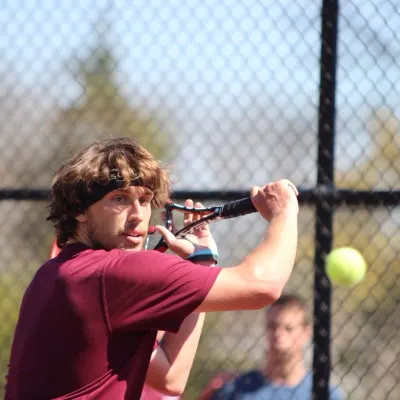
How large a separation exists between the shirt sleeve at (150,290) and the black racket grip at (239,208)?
355 mm

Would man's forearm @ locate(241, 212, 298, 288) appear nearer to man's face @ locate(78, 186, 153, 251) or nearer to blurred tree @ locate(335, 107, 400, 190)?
man's face @ locate(78, 186, 153, 251)

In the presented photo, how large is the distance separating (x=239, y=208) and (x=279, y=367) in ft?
5.76

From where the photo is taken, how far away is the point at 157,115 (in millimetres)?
4523

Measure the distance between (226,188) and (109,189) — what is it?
61.9 inches

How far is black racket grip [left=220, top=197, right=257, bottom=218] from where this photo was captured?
2.45m

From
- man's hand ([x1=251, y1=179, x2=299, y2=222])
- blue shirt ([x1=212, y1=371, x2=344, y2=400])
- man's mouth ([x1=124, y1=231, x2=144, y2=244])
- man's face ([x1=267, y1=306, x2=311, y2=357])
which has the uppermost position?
man's hand ([x1=251, y1=179, x2=299, y2=222])

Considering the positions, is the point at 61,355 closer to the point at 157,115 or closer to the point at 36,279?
the point at 36,279

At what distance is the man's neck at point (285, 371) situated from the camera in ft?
13.0

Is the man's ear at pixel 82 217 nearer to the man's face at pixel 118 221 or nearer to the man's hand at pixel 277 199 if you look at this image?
the man's face at pixel 118 221

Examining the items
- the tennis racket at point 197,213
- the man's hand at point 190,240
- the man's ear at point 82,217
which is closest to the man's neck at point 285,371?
the tennis racket at point 197,213

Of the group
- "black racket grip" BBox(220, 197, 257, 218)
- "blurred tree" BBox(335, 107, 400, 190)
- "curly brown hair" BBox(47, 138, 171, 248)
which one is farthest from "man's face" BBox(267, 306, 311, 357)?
"curly brown hair" BBox(47, 138, 171, 248)

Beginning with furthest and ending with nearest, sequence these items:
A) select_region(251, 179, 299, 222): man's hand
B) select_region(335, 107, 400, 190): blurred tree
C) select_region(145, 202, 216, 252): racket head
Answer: select_region(335, 107, 400, 190): blurred tree < select_region(145, 202, 216, 252): racket head < select_region(251, 179, 299, 222): man's hand

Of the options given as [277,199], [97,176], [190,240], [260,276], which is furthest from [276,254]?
[190,240]

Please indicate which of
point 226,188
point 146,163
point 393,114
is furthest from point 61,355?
point 393,114
